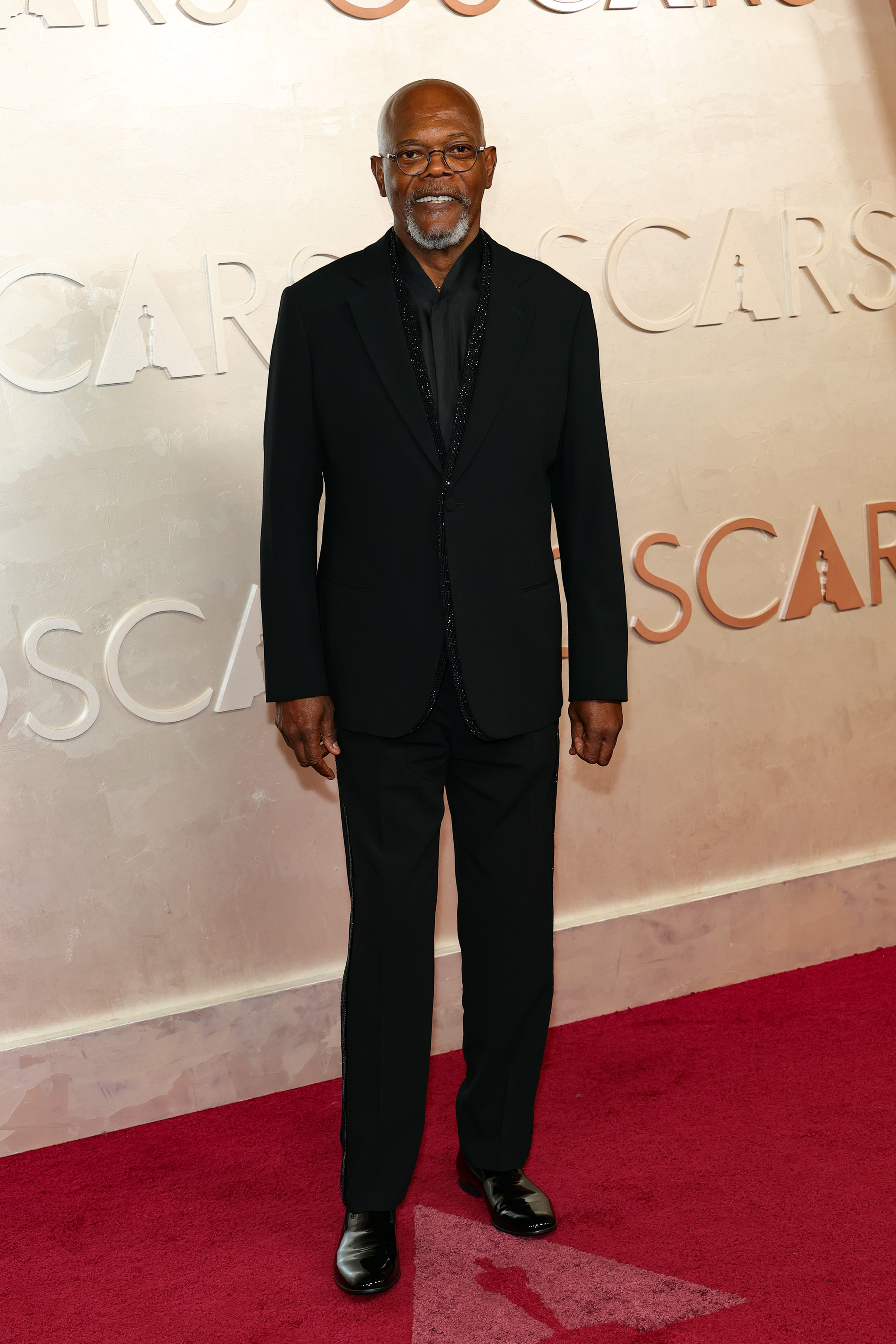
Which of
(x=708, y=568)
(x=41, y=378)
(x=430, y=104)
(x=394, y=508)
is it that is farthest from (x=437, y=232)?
(x=708, y=568)

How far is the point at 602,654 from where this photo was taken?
5.83 feet

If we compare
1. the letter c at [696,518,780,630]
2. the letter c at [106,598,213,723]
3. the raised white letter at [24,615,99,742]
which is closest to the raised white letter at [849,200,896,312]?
the letter c at [696,518,780,630]

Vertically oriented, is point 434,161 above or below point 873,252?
above

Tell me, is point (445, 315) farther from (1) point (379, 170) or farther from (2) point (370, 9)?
(2) point (370, 9)

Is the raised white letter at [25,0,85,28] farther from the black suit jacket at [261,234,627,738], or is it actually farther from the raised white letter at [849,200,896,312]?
the raised white letter at [849,200,896,312]

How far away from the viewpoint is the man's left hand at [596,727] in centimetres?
180

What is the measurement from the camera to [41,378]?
2.18m

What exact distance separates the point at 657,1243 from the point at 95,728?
1377 millimetres

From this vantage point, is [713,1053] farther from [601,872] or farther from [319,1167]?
[319,1167]

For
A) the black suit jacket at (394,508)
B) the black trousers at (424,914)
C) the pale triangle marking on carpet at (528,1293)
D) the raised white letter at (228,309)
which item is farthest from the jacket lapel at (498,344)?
the pale triangle marking on carpet at (528,1293)

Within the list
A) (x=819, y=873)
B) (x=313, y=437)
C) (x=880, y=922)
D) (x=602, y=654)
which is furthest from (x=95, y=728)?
(x=880, y=922)

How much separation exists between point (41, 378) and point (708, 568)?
1508 millimetres

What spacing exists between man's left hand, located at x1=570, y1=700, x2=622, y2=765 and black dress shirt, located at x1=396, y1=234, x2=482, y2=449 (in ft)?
1.71

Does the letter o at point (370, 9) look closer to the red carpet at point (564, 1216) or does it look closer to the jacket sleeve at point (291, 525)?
the jacket sleeve at point (291, 525)
